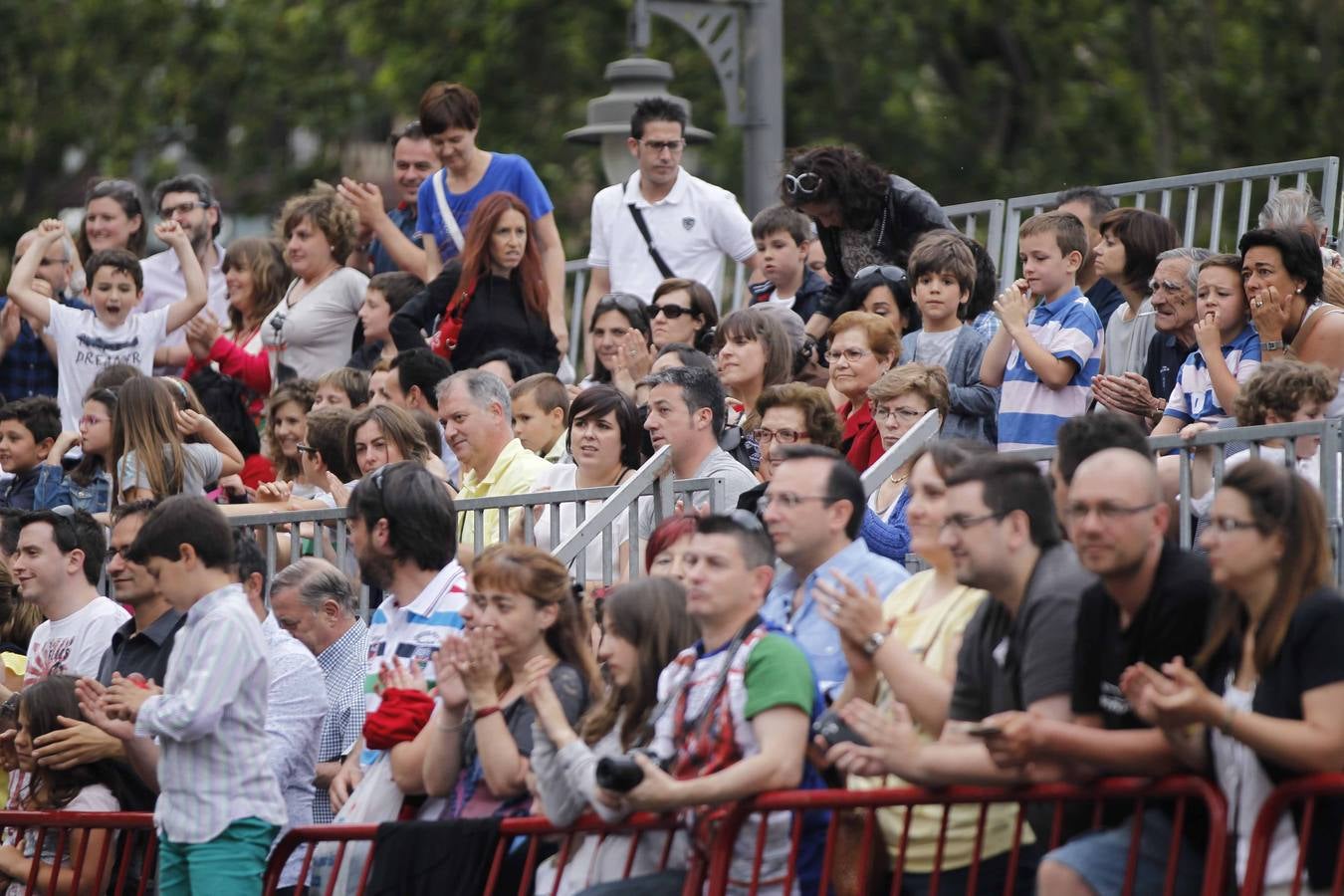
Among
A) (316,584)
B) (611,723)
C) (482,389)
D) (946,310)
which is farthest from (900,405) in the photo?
(611,723)

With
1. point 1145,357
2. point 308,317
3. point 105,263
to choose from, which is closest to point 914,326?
point 1145,357

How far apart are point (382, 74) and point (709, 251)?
18156 millimetres

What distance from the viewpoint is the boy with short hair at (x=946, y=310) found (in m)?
10.1

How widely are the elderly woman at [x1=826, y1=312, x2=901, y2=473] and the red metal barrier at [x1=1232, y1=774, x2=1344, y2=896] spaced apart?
4.18m

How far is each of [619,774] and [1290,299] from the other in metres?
3.83

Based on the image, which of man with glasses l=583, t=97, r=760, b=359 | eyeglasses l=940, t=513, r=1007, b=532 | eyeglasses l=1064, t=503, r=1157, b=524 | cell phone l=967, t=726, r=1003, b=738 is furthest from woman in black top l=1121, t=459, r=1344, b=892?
man with glasses l=583, t=97, r=760, b=359

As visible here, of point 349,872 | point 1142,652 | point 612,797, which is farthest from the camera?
point 349,872

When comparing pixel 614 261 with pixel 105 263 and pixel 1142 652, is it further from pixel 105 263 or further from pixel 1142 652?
pixel 1142 652

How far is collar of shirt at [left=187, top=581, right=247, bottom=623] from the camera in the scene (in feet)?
24.7

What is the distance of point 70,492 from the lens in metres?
11.2

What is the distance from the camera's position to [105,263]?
494 inches

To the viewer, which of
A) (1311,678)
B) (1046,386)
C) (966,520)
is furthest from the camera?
(1046,386)

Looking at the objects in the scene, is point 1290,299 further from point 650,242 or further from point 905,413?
point 650,242

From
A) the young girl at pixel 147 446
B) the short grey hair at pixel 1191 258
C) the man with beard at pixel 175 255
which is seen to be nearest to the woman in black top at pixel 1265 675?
the short grey hair at pixel 1191 258
